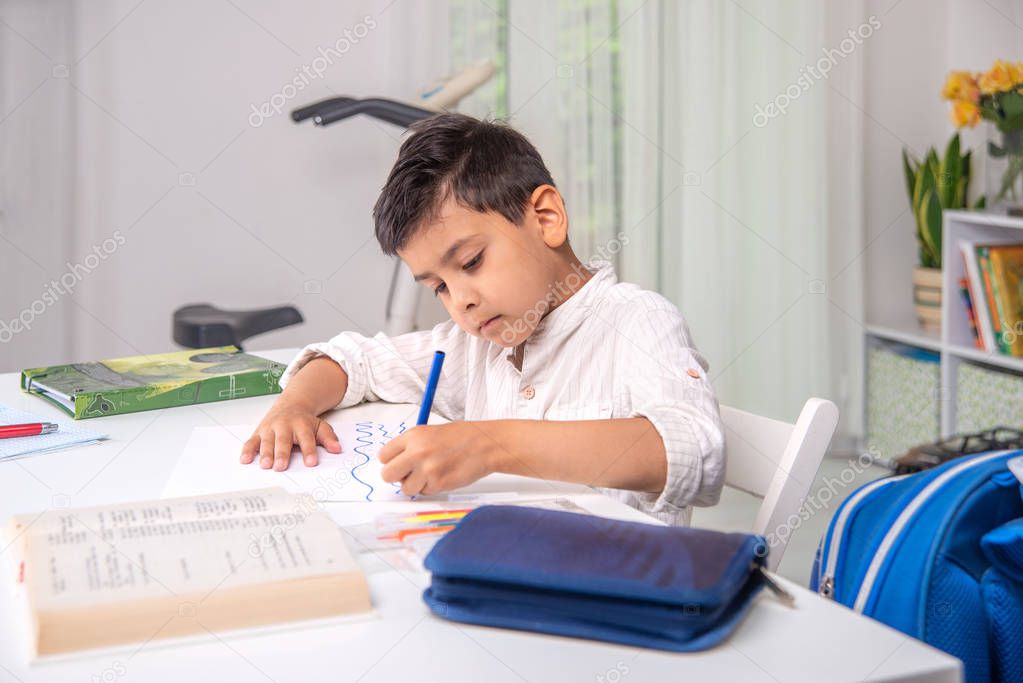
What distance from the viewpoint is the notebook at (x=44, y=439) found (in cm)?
103

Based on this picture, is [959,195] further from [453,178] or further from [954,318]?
[453,178]

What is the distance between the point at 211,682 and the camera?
21.7 inches

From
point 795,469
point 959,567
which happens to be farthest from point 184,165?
point 959,567

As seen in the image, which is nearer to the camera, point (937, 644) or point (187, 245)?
point (937, 644)

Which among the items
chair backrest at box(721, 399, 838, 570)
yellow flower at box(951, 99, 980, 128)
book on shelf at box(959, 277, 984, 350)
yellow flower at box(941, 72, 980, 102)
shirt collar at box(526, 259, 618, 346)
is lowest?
book on shelf at box(959, 277, 984, 350)

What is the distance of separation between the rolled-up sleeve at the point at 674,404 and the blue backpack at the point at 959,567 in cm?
17

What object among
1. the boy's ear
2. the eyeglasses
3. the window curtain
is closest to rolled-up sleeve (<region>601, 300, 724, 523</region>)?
the boy's ear

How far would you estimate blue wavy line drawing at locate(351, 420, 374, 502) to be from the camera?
90 centimetres

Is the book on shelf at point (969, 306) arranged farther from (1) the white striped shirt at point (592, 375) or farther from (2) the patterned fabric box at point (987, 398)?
(1) the white striped shirt at point (592, 375)

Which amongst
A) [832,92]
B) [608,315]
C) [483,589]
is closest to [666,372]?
[608,315]

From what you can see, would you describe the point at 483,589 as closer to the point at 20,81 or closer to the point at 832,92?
the point at 20,81

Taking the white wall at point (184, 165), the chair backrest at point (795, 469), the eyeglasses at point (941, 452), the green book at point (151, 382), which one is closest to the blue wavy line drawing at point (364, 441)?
the green book at point (151, 382)

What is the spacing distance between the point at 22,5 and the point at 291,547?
2099mm

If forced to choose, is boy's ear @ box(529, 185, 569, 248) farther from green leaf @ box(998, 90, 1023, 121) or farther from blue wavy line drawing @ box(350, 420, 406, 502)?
green leaf @ box(998, 90, 1023, 121)
